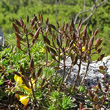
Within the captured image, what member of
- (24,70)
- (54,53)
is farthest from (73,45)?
(24,70)

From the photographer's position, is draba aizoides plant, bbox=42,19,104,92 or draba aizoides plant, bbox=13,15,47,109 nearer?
draba aizoides plant, bbox=13,15,47,109

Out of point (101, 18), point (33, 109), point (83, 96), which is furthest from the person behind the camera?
point (101, 18)

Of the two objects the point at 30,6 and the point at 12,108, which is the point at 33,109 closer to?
the point at 12,108

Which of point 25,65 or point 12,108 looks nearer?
point 12,108

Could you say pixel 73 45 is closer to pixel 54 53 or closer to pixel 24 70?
pixel 54 53

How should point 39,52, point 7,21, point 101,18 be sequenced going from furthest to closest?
point 7,21, point 101,18, point 39,52

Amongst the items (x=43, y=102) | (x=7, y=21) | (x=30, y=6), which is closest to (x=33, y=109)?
(x=43, y=102)

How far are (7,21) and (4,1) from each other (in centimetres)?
515

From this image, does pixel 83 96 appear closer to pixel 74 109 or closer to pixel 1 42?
pixel 74 109

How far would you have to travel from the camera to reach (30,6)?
74.5ft

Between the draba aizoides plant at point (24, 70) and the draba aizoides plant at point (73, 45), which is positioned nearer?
the draba aizoides plant at point (24, 70)

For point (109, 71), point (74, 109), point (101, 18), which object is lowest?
point (101, 18)

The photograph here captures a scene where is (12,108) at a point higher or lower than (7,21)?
higher

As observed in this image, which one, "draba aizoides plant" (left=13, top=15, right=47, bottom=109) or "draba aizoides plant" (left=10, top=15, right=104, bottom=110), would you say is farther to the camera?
"draba aizoides plant" (left=10, top=15, right=104, bottom=110)
